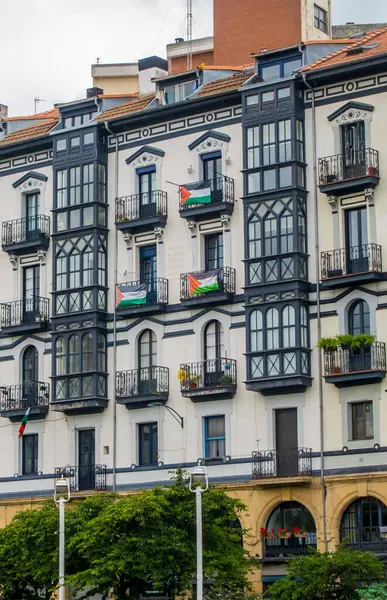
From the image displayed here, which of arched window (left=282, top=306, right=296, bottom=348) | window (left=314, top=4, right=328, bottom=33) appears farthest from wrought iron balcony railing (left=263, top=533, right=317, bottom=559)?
window (left=314, top=4, right=328, bottom=33)

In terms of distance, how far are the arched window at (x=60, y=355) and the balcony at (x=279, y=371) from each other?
910 centimetres

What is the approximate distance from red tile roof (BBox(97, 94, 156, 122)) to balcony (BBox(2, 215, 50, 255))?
487cm

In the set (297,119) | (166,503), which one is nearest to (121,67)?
(297,119)

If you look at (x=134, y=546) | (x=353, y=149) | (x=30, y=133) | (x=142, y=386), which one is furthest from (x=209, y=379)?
(x=30, y=133)

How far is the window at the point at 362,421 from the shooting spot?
59.9m

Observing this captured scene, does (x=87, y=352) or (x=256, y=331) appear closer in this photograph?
(x=256, y=331)

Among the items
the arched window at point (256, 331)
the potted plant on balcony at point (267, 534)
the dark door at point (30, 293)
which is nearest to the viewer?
the potted plant on balcony at point (267, 534)

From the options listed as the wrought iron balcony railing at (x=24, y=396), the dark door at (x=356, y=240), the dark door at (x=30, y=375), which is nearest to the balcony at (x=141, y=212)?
the dark door at (x=30, y=375)

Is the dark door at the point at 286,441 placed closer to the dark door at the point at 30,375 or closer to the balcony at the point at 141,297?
the balcony at the point at 141,297

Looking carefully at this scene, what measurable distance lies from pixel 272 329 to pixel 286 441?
4103mm

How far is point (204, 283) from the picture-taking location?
64.4m

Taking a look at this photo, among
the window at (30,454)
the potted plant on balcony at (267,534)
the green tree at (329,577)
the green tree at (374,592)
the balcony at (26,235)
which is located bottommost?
the green tree at (374,592)

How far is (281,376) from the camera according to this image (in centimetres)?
6119

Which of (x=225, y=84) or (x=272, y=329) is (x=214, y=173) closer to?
(x=225, y=84)
